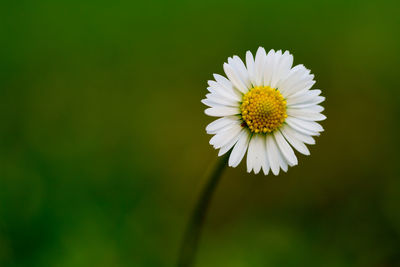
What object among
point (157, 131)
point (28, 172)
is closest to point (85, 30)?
point (157, 131)

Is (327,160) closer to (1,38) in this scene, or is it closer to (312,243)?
(312,243)

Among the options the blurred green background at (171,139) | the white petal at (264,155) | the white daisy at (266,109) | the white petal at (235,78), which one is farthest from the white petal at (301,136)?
the blurred green background at (171,139)

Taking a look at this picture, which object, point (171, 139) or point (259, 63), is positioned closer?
point (259, 63)

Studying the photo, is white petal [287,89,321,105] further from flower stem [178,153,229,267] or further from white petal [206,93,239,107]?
flower stem [178,153,229,267]


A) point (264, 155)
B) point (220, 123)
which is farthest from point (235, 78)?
point (264, 155)

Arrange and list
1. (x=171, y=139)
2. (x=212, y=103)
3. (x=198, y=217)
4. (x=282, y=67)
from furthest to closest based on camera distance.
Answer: (x=171, y=139), (x=198, y=217), (x=282, y=67), (x=212, y=103)

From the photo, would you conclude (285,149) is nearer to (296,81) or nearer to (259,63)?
(296,81)

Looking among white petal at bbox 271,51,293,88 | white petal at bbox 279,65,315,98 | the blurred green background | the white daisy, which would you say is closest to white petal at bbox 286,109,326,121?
the white daisy
